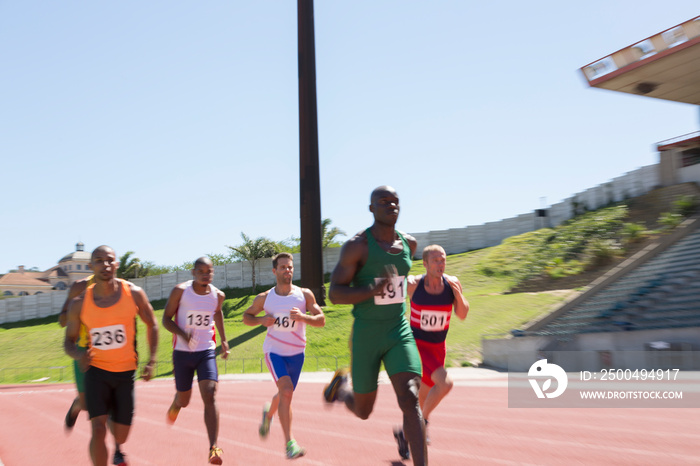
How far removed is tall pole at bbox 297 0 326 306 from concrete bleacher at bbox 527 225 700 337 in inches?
688

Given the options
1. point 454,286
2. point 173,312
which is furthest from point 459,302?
point 173,312

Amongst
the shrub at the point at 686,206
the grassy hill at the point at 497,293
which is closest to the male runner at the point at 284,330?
the grassy hill at the point at 497,293

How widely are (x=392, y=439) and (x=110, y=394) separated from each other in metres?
3.80

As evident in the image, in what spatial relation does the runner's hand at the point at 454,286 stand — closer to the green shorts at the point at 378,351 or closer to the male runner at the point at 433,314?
the male runner at the point at 433,314

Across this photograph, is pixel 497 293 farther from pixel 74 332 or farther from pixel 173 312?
pixel 74 332

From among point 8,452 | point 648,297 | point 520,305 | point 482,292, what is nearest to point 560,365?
point 648,297

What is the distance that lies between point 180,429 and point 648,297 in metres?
15.1

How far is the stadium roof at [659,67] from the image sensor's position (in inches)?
1210

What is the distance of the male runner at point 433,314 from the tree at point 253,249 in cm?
4762

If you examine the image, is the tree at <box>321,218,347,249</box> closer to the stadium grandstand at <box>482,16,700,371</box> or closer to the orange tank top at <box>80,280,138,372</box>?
the stadium grandstand at <box>482,16,700,371</box>

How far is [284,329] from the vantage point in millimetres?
7828

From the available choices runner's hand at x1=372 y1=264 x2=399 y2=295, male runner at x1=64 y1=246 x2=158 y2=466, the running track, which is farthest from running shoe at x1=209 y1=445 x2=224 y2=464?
runner's hand at x1=372 y1=264 x2=399 y2=295

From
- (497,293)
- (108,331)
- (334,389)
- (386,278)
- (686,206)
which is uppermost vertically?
(686,206)

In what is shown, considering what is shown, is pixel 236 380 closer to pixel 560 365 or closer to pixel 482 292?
pixel 560 365
